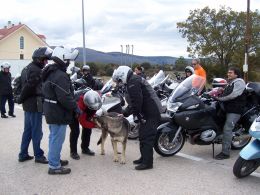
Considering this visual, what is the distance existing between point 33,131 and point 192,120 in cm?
270

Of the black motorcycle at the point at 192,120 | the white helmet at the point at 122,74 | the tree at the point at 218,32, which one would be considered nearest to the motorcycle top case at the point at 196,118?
the black motorcycle at the point at 192,120

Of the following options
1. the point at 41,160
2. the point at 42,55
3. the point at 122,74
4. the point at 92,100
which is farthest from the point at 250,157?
the point at 42,55

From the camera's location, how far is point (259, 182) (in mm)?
5863

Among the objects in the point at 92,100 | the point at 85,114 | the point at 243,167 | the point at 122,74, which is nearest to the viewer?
the point at 243,167

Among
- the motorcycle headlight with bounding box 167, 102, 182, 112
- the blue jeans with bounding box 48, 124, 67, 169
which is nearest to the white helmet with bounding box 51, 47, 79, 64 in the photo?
the blue jeans with bounding box 48, 124, 67, 169

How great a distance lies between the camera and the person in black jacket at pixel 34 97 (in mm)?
6605

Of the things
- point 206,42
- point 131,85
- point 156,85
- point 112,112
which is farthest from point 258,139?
point 206,42

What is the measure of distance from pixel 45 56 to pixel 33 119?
1.06m

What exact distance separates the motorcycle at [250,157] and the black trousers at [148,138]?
137cm

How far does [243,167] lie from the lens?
5.92 meters

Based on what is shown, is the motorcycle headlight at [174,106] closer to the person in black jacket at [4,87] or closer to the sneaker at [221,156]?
the sneaker at [221,156]

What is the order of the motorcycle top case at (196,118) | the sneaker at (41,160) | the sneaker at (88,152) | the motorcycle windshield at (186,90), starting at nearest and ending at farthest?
1. the sneaker at (41,160)
2. the motorcycle top case at (196,118)
3. the motorcycle windshield at (186,90)
4. the sneaker at (88,152)

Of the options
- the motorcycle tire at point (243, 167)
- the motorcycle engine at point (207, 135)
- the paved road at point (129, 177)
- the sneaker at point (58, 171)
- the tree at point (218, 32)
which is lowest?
the paved road at point (129, 177)

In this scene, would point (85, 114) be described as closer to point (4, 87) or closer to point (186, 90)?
point (186, 90)
